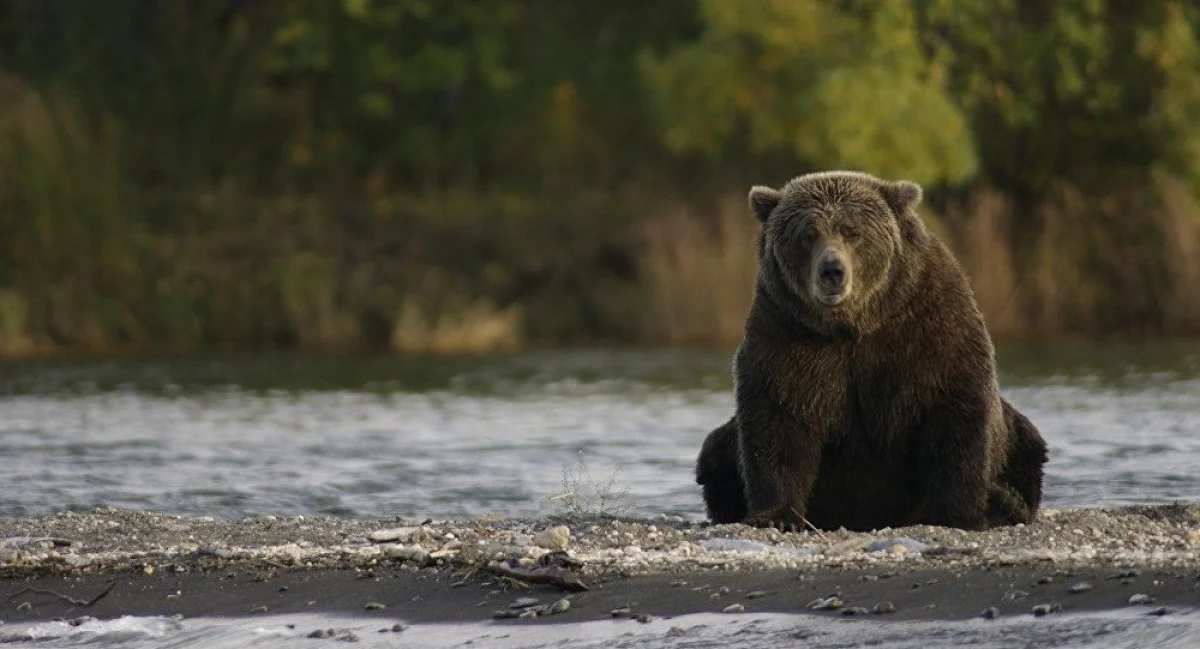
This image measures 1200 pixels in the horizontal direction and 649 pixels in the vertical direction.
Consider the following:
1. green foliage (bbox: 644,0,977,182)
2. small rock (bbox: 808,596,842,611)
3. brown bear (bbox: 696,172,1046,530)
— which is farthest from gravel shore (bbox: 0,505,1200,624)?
green foliage (bbox: 644,0,977,182)

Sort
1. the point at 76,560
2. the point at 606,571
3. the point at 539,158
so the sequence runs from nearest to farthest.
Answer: the point at 606,571 < the point at 76,560 < the point at 539,158

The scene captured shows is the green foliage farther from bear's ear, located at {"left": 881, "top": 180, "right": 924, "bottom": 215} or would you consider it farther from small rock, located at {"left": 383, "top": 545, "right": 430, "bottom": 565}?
small rock, located at {"left": 383, "top": 545, "right": 430, "bottom": 565}

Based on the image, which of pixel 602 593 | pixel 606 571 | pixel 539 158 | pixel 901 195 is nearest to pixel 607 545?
pixel 606 571

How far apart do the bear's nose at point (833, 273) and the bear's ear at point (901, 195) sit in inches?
25.6

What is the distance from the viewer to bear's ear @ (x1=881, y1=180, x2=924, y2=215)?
9039 mm

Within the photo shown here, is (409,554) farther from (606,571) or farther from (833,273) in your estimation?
(833,273)

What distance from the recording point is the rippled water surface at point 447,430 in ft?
39.7

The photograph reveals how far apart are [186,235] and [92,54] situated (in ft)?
22.3

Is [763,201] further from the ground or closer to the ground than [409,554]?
further from the ground

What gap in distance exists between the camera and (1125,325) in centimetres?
2997

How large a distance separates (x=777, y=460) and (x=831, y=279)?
805 millimetres

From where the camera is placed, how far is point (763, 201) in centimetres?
934

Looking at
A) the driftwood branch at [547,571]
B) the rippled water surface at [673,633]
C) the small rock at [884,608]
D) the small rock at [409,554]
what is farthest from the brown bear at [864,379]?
the rippled water surface at [673,633]

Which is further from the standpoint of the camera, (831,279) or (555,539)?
(831,279)
